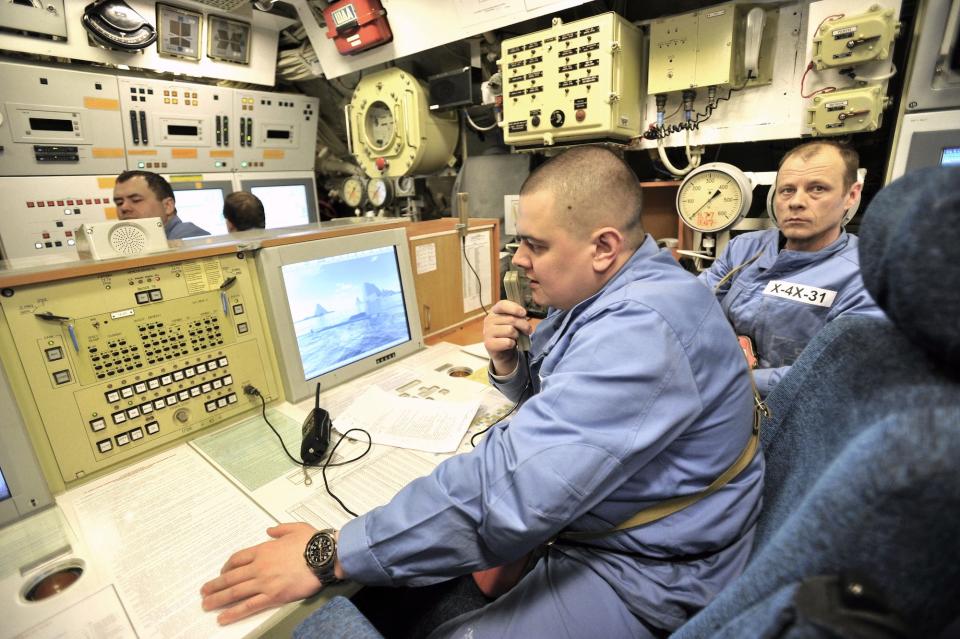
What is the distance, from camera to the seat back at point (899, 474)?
1.11ft

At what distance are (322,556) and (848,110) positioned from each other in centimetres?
249

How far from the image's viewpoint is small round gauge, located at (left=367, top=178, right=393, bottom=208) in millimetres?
3475

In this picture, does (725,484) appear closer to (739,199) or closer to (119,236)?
(119,236)

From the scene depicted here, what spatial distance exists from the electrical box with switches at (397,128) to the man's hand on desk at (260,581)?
2940mm

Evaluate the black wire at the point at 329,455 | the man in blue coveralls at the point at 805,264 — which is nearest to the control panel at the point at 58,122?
the black wire at the point at 329,455

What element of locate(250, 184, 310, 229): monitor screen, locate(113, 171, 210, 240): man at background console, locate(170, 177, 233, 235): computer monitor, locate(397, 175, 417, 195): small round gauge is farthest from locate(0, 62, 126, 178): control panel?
locate(397, 175, 417, 195): small round gauge

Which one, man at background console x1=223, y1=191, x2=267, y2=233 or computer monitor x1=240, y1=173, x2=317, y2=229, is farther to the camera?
computer monitor x1=240, y1=173, x2=317, y2=229

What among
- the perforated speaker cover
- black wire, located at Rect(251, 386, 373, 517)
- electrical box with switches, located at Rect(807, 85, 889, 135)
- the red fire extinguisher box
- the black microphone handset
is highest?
the red fire extinguisher box

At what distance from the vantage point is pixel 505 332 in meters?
1.27

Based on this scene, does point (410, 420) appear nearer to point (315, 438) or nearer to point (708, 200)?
point (315, 438)

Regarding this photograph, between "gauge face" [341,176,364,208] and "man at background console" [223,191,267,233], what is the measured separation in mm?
962

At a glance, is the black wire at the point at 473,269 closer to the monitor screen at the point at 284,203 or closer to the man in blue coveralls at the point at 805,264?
the man in blue coveralls at the point at 805,264

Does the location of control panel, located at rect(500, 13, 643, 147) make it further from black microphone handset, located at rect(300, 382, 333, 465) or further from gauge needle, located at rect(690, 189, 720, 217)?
black microphone handset, located at rect(300, 382, 333, 465)

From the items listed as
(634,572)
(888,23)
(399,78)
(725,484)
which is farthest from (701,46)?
(634,572)
